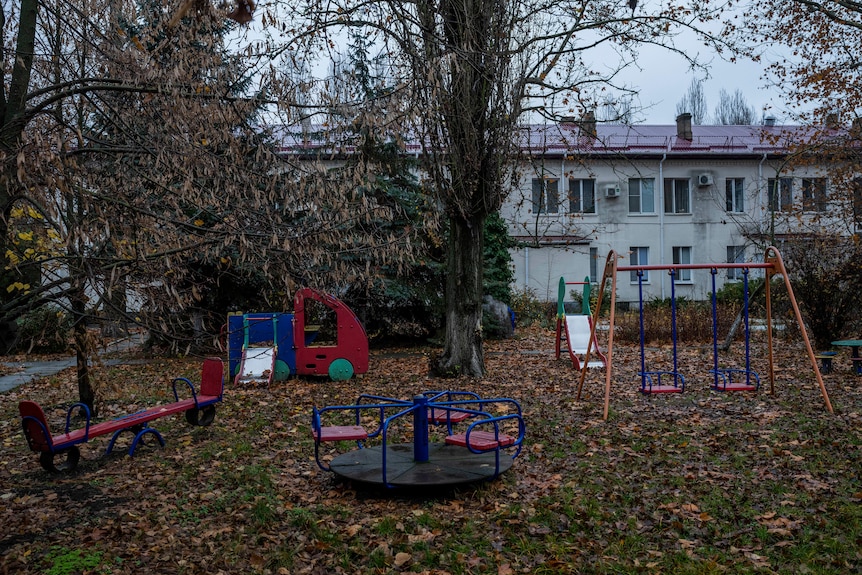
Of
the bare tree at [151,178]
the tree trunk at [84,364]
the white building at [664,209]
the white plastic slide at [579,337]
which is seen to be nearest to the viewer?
the bare tree at [151,178]

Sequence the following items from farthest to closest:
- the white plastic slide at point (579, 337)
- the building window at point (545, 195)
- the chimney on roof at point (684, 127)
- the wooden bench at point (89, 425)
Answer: the chimney on roof at point (684, 127), the building window at point (545, 195), the white plastic slide at point (579, 337), the wooden bench at point (89, 425)

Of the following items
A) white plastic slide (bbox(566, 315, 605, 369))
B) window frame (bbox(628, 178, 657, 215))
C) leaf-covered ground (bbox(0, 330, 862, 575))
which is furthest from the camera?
window frame (bbox(628, 178, 657, 215))

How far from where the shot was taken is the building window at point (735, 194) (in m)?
30.6

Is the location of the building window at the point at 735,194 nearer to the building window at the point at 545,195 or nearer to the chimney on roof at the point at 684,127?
the chimney on roof at the point at 684,127

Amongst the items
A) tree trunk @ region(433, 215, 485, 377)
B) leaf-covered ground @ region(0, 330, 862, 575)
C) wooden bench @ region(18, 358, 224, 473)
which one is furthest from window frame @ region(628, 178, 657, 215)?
wooden bench @ region(18, 358, 224, 473)

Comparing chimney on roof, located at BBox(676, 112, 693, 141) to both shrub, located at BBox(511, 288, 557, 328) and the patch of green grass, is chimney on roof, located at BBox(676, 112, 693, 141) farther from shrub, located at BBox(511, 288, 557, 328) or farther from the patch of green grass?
the patch of green grass

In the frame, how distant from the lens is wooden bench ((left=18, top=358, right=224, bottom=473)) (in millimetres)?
6332

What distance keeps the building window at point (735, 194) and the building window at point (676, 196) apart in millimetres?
1683

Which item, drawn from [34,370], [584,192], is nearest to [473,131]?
[34,370]

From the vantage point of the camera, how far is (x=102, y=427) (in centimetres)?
682

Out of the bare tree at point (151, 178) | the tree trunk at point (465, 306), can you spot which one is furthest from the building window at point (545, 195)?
the bare tree at point (151, 178)

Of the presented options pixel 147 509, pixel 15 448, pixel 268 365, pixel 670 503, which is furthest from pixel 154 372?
pixel 670 503

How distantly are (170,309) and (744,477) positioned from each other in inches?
208

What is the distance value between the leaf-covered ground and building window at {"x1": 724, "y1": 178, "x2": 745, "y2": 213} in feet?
75.7
